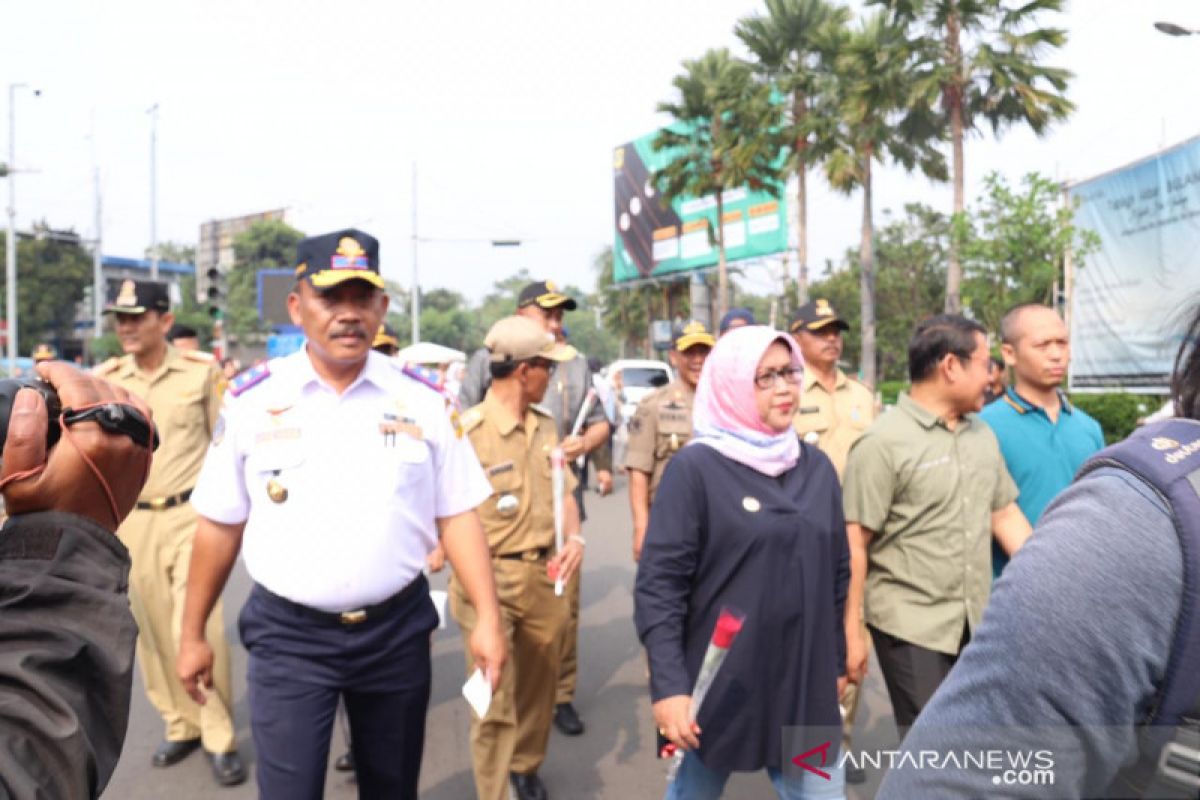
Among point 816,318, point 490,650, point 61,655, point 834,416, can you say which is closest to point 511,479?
point 490,650

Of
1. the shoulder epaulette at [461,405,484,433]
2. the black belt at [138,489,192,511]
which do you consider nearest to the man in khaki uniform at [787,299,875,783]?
the shoulder epaulette at [461,405,484,433]

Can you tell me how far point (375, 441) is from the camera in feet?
9.35

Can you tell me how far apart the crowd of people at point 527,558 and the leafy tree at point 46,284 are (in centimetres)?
5454

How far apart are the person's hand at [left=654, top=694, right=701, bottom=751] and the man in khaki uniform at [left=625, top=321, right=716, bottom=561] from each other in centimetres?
276

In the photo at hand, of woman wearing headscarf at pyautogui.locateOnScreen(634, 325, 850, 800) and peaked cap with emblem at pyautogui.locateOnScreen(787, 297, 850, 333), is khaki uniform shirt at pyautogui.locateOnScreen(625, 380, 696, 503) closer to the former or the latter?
peaked cap with emblem at pyautogui.locateOnScreen(787, 297, 850, 333)

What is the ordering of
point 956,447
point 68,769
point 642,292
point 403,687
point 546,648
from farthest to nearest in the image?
point 642,292, point 546,648, point 956,447, point 403,687, point 68,769

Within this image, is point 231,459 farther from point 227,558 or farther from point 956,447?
point 956,447

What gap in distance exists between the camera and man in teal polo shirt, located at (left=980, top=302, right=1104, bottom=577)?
12.6 feet

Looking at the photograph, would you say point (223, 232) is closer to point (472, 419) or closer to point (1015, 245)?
point (1015, 245)

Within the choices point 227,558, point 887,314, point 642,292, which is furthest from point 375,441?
point 642,292

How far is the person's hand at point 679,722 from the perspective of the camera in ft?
8.50

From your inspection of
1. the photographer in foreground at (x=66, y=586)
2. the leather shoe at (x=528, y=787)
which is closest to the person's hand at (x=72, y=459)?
the photographer in foreground at (x=66, y=586)

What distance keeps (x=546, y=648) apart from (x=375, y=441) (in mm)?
1710

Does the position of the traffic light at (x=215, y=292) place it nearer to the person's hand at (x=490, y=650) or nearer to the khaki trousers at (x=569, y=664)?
the khaki trousers at (x=569, y=664)
